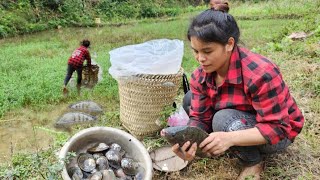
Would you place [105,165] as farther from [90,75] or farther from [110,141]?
[90,75]

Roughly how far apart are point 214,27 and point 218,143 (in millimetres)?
569

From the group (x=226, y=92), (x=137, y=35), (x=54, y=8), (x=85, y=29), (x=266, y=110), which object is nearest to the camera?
(x=266, y=110)

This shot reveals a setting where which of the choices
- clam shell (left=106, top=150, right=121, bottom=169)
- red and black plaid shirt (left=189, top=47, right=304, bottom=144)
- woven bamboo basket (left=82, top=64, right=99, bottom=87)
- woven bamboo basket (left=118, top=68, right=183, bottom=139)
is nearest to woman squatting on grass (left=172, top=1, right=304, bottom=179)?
red and black plaid shirt (left=189, top=47, right=304, bottom=144)

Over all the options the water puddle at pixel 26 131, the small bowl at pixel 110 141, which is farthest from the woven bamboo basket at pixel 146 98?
the water puddle at pixel 26 131

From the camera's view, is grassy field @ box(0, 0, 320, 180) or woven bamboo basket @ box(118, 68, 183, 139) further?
woven bamboo basket @ box(118, 68, 183, 139)

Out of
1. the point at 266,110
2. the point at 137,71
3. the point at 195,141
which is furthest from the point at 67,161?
the point at 266,110

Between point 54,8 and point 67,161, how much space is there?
38.7 ft

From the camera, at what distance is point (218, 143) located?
6.18 feet

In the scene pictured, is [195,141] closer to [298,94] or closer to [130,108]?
[130,108]

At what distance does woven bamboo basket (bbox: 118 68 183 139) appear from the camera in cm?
293

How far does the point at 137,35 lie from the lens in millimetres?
10688

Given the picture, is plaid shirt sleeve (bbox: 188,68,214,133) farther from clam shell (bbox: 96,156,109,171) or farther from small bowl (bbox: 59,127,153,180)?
clam shell (bbox: 96,156,109,171)

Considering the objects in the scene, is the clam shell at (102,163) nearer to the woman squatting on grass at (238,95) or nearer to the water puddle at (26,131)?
the woman squatting on grass at (238,95)

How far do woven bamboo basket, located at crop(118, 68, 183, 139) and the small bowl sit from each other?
0.50 m
